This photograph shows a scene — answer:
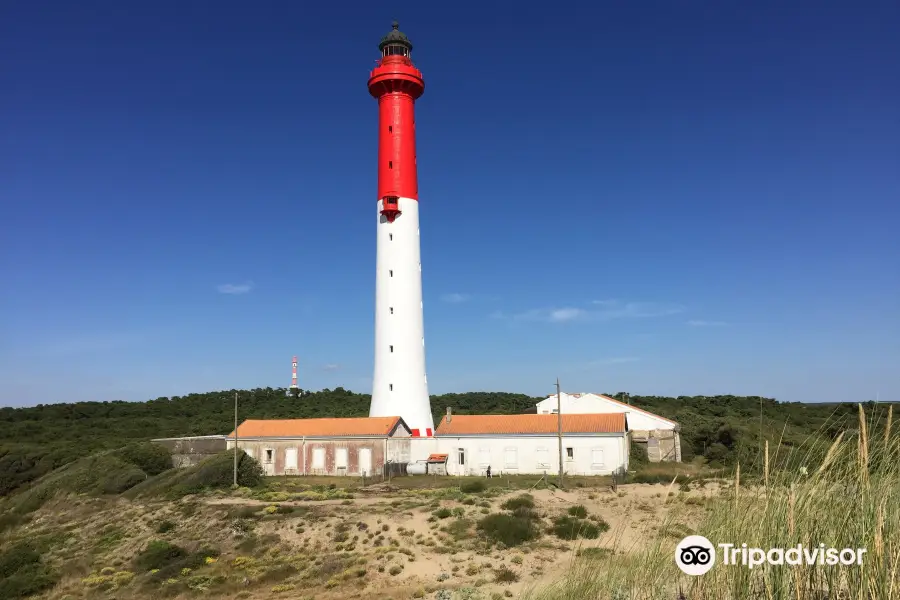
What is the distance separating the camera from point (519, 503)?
25.7m

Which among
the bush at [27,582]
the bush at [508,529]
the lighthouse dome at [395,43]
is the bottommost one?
the bush at [27,582]

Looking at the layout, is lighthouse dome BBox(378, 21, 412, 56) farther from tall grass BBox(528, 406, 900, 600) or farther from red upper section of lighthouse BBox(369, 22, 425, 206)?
tall grass BBox(528, 406, 900, 600)

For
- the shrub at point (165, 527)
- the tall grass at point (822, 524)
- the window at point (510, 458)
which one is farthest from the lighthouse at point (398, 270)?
the tall grass at point (822, 524)

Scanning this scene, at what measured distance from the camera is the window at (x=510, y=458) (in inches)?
1485

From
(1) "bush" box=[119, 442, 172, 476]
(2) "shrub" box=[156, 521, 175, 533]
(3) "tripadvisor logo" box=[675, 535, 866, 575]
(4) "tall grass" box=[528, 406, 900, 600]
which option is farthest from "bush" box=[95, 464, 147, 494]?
(3) "tripadvisor logo" box=[675, 535, 866, 575]

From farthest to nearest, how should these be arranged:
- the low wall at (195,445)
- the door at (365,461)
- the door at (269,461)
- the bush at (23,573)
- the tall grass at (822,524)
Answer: the low wall at (195,445) < the door at (269,461) < the door at (365,461) < the bush at (23,573) < the tall grass at (822,524)

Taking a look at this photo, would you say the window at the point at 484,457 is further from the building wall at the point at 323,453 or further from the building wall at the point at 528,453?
the building wall at the point at 323,453

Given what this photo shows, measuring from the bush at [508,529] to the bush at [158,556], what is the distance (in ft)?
37.4

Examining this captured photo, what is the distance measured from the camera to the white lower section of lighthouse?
37812 mm

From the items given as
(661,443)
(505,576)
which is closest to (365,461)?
(661,443)

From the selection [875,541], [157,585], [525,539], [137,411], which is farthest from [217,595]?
[137,411]

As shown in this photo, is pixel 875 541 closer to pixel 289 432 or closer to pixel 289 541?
pixel 289 541

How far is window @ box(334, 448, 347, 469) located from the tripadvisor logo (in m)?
35.2

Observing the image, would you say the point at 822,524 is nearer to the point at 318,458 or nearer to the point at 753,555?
the point at 753,555
